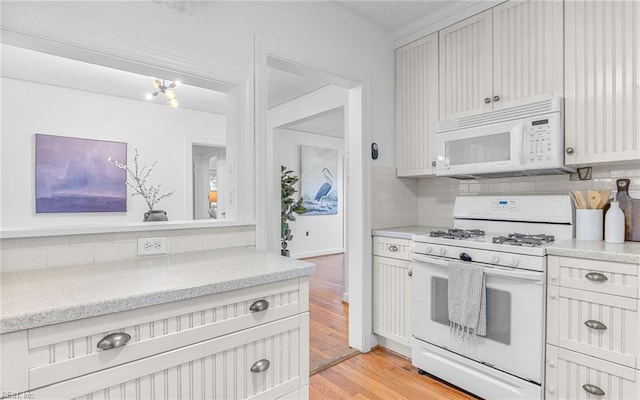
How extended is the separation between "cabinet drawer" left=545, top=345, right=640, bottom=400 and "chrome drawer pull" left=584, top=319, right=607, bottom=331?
0.52ft

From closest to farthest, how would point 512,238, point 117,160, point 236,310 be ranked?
point 236,310 → point 512,238 → point 117,160

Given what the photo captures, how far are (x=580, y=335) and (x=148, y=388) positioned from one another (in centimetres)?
189

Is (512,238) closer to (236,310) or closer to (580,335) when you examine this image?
(580,335)

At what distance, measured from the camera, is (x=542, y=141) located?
1.93m

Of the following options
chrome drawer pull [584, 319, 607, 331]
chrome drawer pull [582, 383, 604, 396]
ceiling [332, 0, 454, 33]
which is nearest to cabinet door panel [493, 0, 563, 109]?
ceiling [332, 0, 454, 33]

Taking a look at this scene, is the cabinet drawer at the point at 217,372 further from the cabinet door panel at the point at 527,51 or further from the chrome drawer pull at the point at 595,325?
the cabinet door panel at the point at 527,51

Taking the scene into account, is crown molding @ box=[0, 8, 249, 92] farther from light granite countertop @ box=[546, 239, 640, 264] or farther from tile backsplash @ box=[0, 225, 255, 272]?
light granite countertop @ box=[546, 239, 640, 264]

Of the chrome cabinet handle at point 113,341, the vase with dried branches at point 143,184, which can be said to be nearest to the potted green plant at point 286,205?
the vase with dried branches at point 143,184

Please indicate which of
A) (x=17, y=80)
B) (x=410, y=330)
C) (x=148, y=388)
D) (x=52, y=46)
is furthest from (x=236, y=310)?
(x=17, y=80)

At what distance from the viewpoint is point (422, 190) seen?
297 centimetres

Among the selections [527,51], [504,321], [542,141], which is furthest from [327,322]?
[527,51]

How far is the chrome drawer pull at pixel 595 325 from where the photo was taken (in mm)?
1525

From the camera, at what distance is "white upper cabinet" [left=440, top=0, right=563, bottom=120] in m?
1.98

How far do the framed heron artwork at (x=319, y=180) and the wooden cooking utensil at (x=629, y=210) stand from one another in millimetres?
4742
